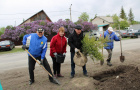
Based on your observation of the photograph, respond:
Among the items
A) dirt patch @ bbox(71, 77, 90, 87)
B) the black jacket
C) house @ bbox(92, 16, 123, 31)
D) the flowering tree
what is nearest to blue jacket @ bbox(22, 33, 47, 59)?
the black jacket

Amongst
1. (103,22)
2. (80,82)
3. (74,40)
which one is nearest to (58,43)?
(74,40)

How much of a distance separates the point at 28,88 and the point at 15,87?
50 centimetres

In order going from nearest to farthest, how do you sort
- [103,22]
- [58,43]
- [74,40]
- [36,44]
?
[36,44]
[58,43]
[74,40]
[103,22]

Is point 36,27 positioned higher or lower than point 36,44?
higher

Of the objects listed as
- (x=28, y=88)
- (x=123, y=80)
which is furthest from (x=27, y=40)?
(x=123, y=80)

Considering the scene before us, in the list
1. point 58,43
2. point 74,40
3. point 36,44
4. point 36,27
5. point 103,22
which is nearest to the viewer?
point 36,44

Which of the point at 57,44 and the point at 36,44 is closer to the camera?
the point at 36,44

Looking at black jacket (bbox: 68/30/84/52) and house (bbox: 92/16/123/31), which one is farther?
house (bbox: 92/16/123/31)

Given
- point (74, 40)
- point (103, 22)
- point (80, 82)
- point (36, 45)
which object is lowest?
point (80, 82)

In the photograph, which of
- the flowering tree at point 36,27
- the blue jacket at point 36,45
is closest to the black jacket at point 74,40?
the blue jacket at point 36,45

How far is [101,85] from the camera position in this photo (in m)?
3.87

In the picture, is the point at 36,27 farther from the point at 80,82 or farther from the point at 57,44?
the point at 80,82

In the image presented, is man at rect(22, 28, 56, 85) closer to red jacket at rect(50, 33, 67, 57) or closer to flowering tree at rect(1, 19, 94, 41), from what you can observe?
red jacket at rect(50, 33, 67, 57)

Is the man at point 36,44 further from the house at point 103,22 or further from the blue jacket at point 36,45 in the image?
the house at point 103,22
